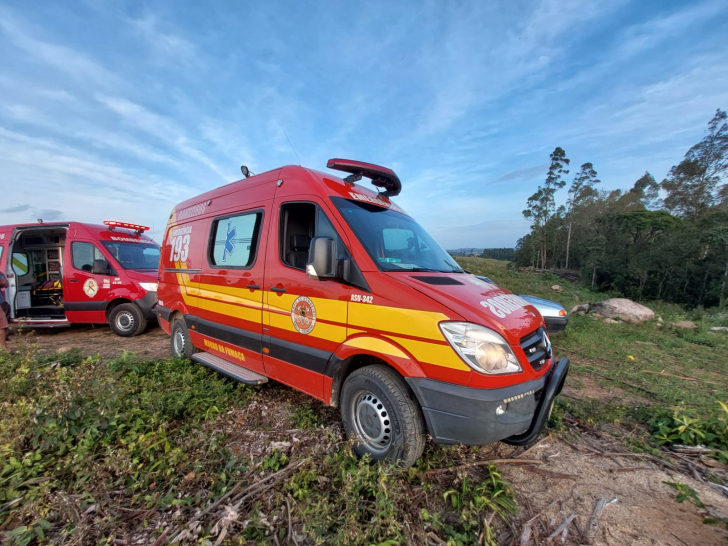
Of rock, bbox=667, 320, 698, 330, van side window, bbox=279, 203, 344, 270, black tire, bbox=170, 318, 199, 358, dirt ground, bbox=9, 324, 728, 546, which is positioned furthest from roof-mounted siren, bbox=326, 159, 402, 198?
rock, bbox=667, 320, 698, 330

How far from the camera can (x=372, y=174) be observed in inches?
139

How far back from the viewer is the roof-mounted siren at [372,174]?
3.24 meters

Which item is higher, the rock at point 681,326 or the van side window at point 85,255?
the van side window at point 85,255

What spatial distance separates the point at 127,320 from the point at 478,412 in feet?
24.2

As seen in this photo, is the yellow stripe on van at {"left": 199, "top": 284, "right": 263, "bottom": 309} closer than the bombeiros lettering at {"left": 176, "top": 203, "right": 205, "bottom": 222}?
Yes

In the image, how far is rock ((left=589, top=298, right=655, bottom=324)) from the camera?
29.9 feet

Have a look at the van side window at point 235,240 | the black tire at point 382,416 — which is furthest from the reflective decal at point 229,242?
the black tire at point 382,416

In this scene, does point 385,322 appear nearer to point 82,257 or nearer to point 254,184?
point 254,184

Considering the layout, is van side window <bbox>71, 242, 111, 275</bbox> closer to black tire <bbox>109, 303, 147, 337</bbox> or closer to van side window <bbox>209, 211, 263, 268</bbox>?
black tire <bbox>109, 303, 147, 337</bbox>

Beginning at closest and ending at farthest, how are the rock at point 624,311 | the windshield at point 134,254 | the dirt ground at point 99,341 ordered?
1. the dirt ground at point 99,341
2. the windshield at point 134,254
3. the rock at point 624,311

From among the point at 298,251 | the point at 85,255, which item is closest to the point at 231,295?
the point at 298,251

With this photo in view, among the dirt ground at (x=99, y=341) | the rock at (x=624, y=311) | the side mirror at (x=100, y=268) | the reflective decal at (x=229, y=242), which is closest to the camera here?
the reflective decal at (x=229, y=242)

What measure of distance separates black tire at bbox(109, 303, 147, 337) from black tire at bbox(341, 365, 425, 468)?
6007mm

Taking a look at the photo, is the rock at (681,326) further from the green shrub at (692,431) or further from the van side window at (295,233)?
the van side window at (295,233)
